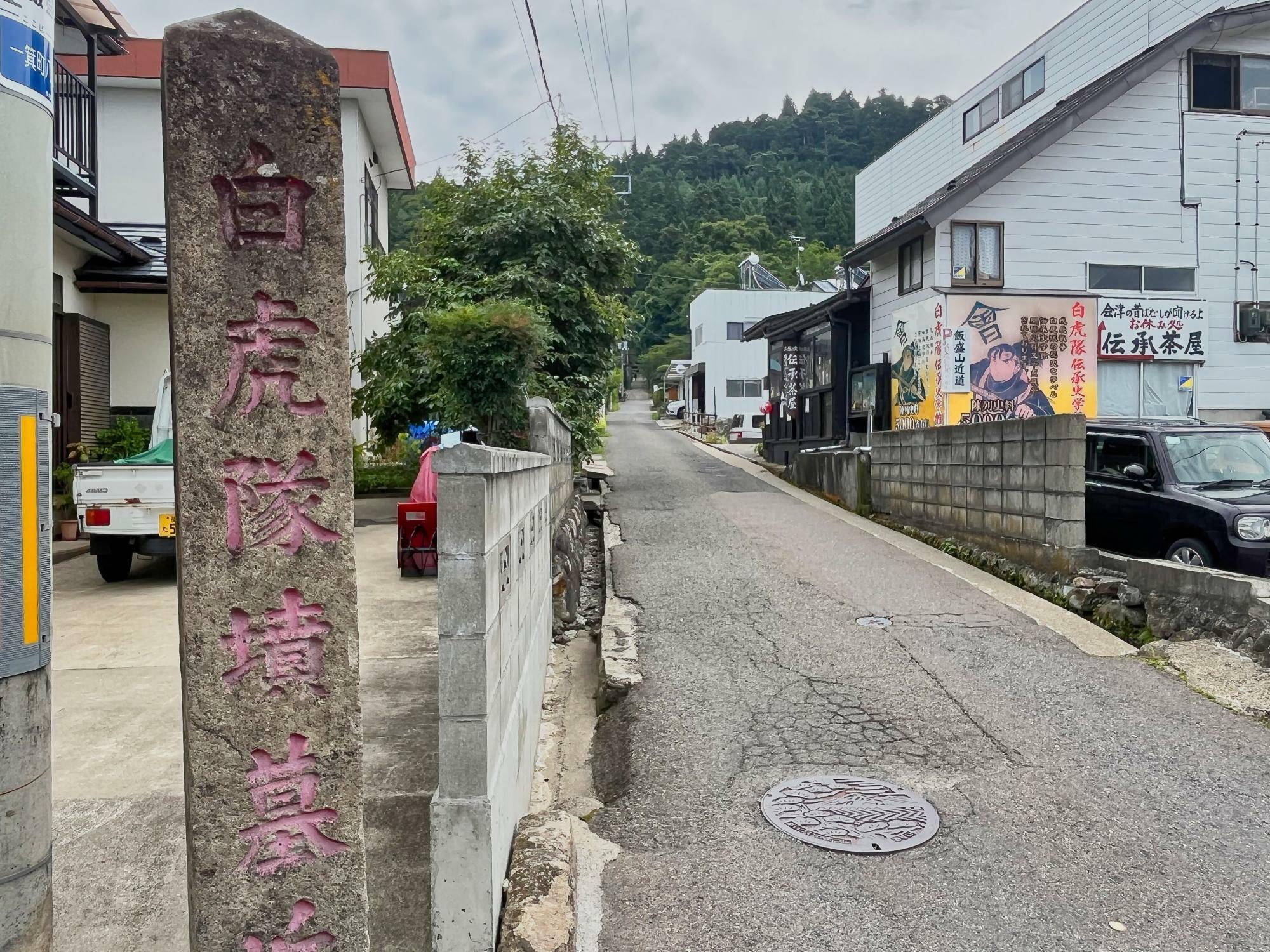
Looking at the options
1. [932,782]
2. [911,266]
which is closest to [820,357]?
[911,266]

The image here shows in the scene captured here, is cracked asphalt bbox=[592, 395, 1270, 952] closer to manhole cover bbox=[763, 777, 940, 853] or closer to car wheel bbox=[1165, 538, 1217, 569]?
manhole cover bbox=[763, 777, 940, 853]

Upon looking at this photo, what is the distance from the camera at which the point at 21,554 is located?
2.78 m

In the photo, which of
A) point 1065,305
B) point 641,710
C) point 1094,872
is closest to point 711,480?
point 1065,305

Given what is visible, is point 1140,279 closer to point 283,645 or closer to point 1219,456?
point 1219,456

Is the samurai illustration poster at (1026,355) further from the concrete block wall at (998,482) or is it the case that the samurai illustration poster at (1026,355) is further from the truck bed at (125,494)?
the truck bed at (125,494)

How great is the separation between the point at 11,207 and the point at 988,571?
384 inches

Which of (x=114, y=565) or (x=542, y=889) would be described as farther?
(x=114, y=565)

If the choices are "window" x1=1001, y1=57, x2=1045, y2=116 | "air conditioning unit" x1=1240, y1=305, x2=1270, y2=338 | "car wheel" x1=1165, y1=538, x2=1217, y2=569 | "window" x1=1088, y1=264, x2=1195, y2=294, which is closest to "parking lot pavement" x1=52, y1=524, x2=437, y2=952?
"car wheel" x1=1165, y1=538, x2=1217, y2=569

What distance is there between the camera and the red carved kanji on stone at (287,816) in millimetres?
2732

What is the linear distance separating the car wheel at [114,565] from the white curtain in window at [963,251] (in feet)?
46.5

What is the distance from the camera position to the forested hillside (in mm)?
63938

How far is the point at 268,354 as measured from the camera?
107 inches

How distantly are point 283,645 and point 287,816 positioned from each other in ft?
1.72

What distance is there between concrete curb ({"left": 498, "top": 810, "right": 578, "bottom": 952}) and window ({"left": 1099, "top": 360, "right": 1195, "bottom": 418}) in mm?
16257
